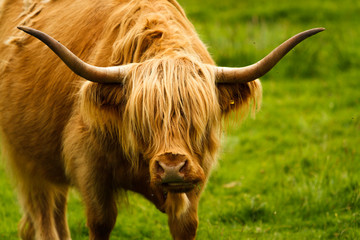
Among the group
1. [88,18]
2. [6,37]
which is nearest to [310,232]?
[88,18]

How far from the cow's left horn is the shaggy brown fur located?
69mm

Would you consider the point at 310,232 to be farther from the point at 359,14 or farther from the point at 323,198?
the point at 359,14

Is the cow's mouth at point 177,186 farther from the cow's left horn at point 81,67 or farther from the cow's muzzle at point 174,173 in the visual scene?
the cow's left horn at point 81,67

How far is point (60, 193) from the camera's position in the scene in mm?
5125

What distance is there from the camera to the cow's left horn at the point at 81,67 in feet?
10.8

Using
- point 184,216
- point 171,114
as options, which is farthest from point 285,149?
point 171,114

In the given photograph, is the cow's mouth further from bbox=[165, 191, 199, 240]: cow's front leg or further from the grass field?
the grass field

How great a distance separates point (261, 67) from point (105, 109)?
91cm

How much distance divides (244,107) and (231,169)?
8.95 ft

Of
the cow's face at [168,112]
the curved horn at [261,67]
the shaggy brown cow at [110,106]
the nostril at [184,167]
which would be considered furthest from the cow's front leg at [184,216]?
the curved horn at [261,67]

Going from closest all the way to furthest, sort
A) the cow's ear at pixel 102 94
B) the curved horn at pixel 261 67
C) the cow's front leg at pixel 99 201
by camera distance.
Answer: the curved horn at pixel 261 67 → the cow's ear at pixel 102 94 → the cow's front leg at pixel 99 201

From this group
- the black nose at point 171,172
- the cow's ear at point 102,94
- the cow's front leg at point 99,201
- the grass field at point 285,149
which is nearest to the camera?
the black nose at point 171,172

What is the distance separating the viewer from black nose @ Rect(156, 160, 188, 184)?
323 centimetres

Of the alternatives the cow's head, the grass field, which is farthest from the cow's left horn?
the grass field
